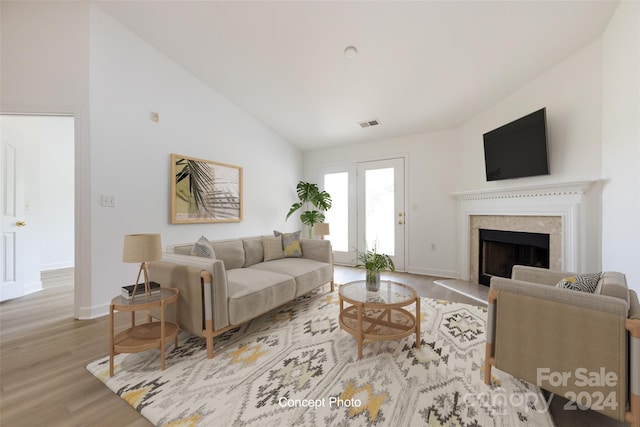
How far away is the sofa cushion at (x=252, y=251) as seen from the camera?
3.18m

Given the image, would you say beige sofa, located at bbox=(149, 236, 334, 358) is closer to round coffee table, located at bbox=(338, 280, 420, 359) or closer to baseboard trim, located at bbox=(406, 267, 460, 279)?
round coffee table, located at bbox=(338, 280, 420, 359)

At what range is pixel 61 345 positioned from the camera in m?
2.13

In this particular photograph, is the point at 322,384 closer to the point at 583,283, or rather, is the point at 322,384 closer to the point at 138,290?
the point at 138,290

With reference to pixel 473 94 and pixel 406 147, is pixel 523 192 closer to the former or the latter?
pixel 473 94

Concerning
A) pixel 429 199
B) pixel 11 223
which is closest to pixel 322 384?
pixel 429 199

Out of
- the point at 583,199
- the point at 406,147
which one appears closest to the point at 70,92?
the point at 406,147

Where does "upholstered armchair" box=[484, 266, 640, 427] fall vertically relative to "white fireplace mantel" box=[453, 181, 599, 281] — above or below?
below

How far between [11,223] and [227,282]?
3231 millimetres

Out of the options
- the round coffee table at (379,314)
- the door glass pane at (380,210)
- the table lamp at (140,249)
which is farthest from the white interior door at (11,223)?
the door glass pane at (380,210)

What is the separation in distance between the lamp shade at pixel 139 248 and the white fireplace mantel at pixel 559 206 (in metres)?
3.89

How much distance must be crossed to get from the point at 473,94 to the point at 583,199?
1.74 meters

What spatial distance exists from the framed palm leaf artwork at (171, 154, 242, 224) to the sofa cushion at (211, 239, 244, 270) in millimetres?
1018

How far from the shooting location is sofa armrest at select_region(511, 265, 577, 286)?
1.88 m

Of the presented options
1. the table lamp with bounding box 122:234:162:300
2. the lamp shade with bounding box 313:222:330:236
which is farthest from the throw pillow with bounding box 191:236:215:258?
the lamp shade with bounding box 313:222:330:236
